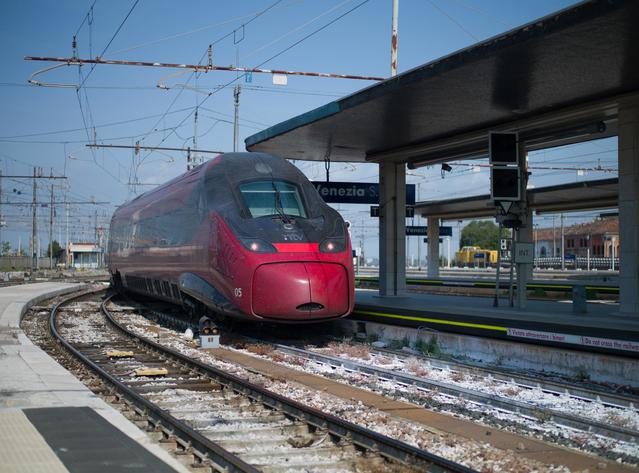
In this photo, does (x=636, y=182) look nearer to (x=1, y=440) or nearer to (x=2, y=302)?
(x=1, y=440)

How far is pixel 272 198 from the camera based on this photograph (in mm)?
13430

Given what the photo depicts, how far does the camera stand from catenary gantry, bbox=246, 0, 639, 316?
1070 cm

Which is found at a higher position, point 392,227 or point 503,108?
point 503,108

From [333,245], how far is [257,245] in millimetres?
1441

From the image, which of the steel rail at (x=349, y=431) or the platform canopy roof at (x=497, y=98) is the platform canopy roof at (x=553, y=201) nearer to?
the platform canopy roof at (x=497, y=98)

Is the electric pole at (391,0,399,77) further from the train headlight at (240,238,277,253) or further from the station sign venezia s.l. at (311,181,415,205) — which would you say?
the train headlight at (240,238,277,253)

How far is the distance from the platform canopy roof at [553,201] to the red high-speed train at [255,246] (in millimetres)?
12527

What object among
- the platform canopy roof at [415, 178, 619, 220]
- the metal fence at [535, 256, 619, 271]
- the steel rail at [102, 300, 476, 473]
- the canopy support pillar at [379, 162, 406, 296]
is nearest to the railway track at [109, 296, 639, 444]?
the steel rail at [102, 300, 476, 473]

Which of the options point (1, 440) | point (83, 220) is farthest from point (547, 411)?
point (83, 220)

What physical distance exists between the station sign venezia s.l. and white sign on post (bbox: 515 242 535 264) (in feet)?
19.6

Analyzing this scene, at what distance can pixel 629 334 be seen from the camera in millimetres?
9812

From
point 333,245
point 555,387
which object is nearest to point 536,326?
point 555,387

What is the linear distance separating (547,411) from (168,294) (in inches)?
433

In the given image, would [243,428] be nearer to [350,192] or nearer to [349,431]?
[349,431]
